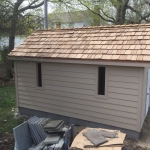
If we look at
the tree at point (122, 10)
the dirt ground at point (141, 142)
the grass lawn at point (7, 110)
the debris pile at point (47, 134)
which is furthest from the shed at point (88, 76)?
the tree at point (122, 10)

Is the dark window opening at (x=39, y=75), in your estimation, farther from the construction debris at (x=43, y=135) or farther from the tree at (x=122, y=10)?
the tree at (x=122, y=10)

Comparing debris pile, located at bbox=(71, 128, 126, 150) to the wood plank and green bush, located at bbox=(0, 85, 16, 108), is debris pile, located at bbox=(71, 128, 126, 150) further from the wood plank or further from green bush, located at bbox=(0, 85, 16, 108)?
green bush, located at bbox=(0, 85, 16, 108)

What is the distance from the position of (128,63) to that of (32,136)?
11.1 feet

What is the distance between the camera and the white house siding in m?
5.77

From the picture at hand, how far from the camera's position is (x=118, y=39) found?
639 cm

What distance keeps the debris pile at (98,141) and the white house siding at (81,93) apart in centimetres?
A: 166

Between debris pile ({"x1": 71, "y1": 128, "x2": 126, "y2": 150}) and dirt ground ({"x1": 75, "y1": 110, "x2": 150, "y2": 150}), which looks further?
dirt ground ({"x1": 75, "y1": 110, "x2": 150, "y2": 150})

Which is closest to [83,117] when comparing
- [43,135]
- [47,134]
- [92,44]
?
[43,135]

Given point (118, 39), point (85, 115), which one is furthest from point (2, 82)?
point (118, 39)

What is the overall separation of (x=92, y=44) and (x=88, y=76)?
1135 mm

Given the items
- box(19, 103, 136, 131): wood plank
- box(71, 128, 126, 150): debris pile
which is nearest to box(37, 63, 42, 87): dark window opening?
box(19, 103, 136, 131): wood plank

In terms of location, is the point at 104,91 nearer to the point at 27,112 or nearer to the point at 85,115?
the point at 85,115

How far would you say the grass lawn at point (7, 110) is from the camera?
22.3 feet

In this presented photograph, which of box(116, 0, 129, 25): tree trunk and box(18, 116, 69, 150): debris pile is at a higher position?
box(116, 0, 129, 25): tree trunk
